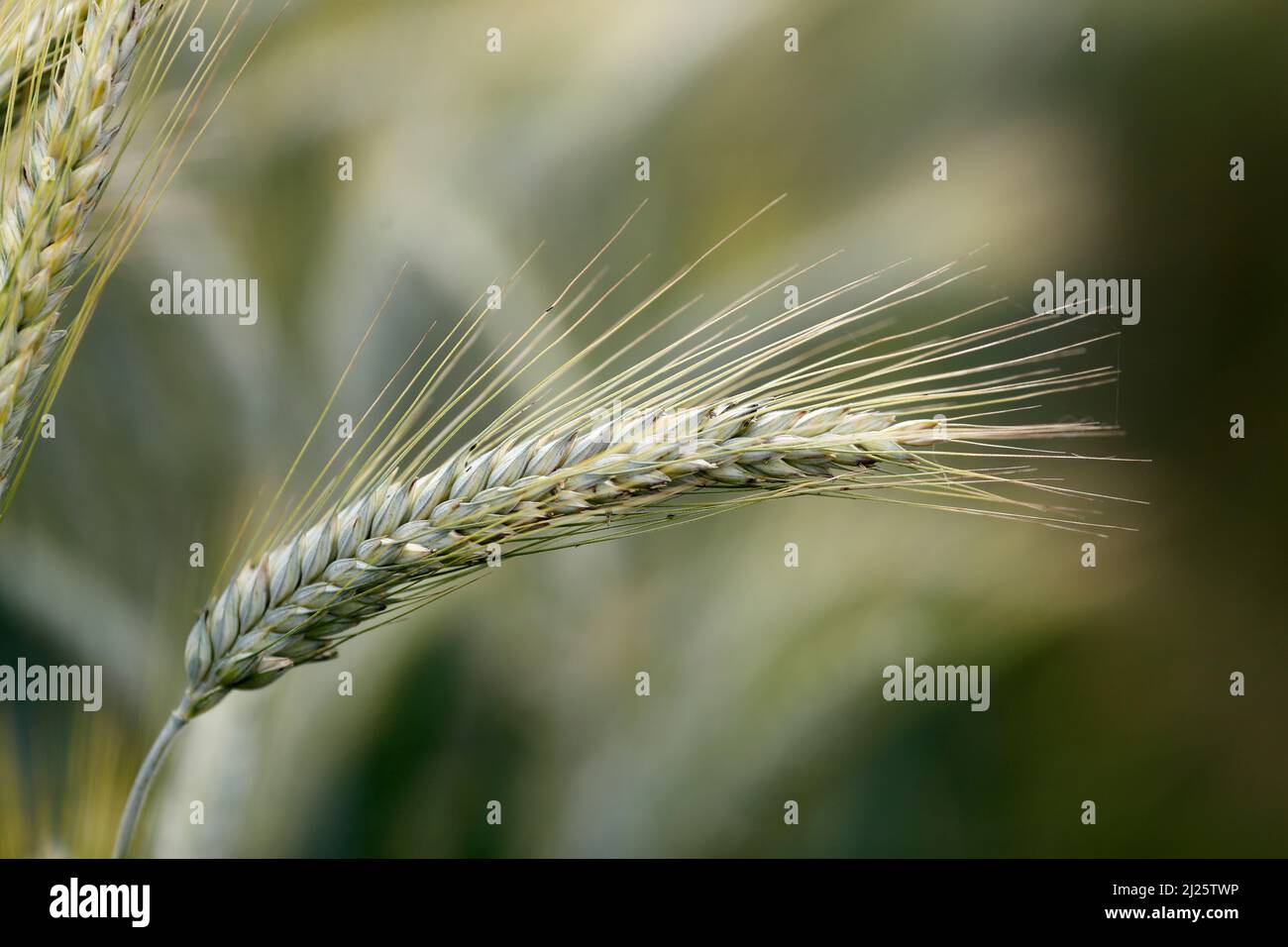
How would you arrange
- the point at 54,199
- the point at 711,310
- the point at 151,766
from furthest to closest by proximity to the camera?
the point at 711,310 < the point at 151,766 < the point at 54,199

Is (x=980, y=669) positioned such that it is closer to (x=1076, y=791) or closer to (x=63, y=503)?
(x=1076, y=791)

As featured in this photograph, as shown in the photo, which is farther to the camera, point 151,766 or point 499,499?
point 151,766

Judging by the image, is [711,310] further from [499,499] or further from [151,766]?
[151,766]

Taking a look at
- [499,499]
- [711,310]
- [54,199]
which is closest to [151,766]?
[499,499]

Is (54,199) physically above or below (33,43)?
below

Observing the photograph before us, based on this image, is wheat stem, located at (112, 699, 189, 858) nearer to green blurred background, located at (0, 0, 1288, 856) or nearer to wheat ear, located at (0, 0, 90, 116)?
green blurred background, located at (0, 0, 1288, 856)

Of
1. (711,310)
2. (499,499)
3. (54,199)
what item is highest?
(711,310)
